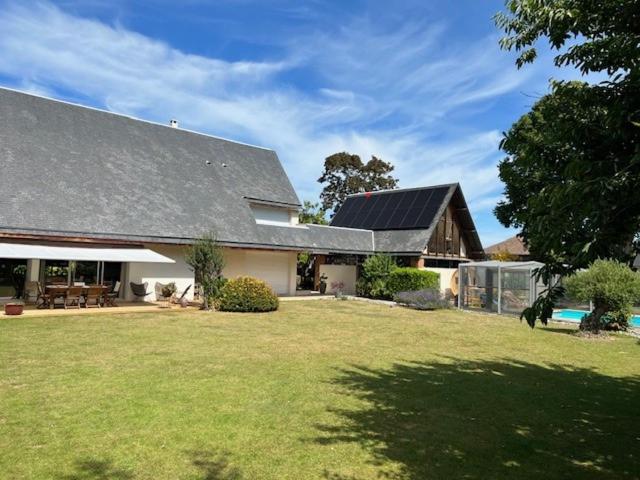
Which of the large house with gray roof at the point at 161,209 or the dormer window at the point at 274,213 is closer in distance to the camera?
the large house with gray roof at the point at 161,209

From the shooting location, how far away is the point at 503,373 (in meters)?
9.90

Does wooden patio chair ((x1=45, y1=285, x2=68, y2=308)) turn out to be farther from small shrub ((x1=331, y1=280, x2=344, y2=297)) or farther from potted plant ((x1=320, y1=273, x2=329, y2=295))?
small shrub ((x1=331, y1=280, x2=344, y2=297))

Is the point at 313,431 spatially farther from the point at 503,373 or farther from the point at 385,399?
the point at 503,373

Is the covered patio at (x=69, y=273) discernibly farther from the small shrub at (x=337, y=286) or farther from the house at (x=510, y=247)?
the house at (x=510, y=247)

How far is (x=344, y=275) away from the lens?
105ft

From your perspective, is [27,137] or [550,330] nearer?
[550,330]

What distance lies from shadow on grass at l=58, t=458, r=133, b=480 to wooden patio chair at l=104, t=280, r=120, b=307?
606 inches

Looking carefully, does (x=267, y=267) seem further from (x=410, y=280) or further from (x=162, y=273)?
(x=410, y=280)

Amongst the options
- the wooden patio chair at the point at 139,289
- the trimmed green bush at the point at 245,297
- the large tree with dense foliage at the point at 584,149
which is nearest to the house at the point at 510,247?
the trimmed green bush at the point at 245,297

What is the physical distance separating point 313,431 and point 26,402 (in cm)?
416

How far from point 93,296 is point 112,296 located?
1.09 meters

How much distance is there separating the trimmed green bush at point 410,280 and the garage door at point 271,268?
6.14 metres

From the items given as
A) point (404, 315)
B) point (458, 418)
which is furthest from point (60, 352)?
point (404, 315)

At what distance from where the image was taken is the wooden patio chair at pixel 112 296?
1906 cm
